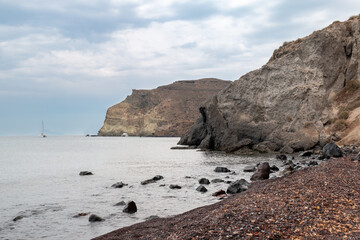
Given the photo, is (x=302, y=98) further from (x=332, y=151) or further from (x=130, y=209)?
(x=130, y=209)

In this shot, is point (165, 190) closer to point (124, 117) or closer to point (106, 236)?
point (106, 236)

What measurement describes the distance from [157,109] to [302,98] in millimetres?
137762

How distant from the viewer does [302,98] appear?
43312 mm

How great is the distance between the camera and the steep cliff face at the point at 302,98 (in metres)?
40.8

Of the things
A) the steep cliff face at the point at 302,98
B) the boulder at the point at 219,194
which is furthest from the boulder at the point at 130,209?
the steep cliff face at the point at 302,98

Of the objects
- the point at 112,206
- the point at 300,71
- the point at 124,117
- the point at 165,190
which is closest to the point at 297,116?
the point at 300,71

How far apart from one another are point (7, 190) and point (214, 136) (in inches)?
1532

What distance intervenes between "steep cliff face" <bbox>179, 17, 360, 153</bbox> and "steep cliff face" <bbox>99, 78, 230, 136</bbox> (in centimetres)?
11571

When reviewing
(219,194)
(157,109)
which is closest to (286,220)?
(219,194)

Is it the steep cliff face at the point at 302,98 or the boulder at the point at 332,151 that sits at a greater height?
the steep cliff face at the point at 302,98

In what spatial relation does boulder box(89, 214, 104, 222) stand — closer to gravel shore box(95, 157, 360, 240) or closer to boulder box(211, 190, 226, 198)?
gravel shore box(95, 157, 360, 240)

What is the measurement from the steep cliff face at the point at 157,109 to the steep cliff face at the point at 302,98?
116 meters

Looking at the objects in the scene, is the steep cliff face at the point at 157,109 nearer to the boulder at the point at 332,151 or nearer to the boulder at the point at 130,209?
the boulder at the point at 332,151

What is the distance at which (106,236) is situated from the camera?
393 inches
